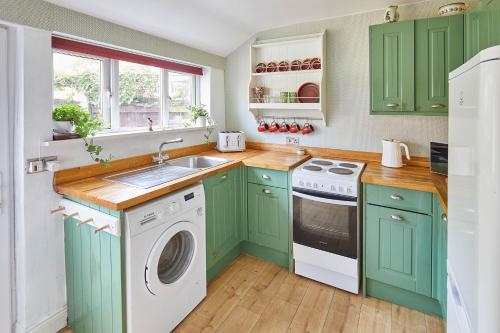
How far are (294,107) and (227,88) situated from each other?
0.97m

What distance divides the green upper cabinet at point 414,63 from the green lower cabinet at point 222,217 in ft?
4.28

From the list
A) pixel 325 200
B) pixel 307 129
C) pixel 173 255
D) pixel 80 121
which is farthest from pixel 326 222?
pixel 80 121

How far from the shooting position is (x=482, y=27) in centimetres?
161

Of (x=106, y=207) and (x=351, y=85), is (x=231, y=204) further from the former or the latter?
(x=351, y=85)

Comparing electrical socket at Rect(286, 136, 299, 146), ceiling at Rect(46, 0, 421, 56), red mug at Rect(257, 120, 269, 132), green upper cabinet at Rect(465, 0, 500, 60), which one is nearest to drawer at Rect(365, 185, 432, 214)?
green upper cabinet at Rect(465, 0, 500, 60)

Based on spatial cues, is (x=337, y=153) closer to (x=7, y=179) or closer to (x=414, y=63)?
(x=414, y=63)

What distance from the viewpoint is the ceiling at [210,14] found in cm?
199

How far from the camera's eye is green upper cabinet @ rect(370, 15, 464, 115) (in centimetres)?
197

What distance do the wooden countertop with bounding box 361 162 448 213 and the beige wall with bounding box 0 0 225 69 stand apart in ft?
6.41

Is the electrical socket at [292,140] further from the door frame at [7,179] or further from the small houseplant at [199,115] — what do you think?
the door frame at [7,179]

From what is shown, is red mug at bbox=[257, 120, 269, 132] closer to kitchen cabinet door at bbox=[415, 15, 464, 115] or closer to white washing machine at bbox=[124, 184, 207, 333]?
white washing machine at bbox=[124, 184, 207, 333]

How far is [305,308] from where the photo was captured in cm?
205

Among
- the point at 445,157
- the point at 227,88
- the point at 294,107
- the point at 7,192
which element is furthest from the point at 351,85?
the point at 7,192

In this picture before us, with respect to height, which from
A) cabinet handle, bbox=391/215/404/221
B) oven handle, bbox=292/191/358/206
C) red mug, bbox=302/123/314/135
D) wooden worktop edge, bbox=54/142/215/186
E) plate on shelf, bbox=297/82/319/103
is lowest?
cabinet handle, bbox=391/215/404/221
